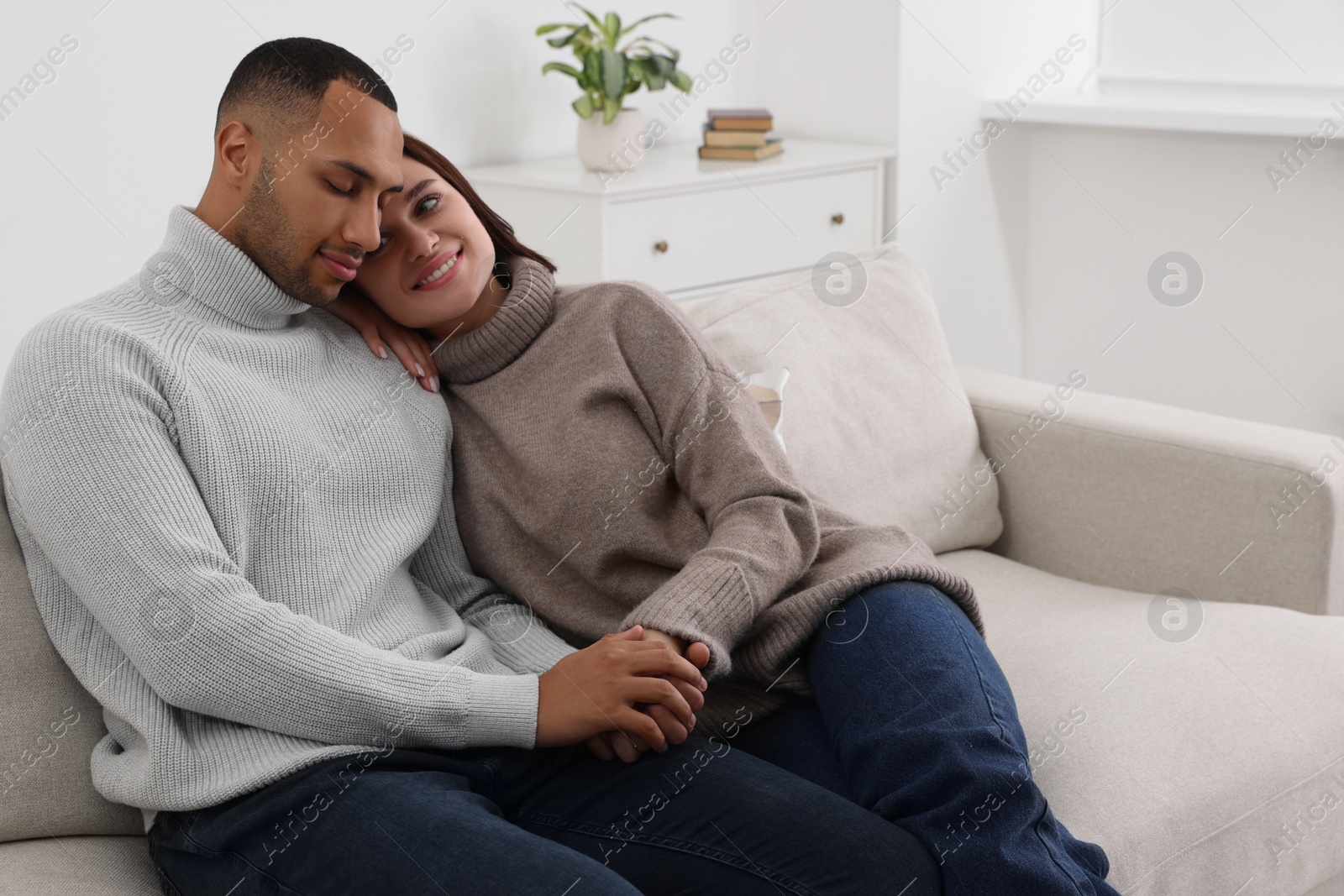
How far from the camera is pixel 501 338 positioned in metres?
1.44

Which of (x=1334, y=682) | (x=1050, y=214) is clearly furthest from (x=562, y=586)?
(x=1050, y=214)

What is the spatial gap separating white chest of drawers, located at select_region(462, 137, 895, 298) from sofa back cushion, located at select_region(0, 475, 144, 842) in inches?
61.4

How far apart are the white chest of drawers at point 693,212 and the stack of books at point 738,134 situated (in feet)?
0.10

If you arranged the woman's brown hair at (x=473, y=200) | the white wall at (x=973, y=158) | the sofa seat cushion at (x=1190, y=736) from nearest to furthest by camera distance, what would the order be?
the sofa seat cushion at (x=1190, y=736), the woman's brown hair at (x=473, y=200), the white wall at (x=973, y=158)

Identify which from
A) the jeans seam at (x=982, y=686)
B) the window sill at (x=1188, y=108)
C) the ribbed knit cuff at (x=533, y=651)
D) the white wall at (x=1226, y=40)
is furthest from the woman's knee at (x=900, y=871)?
the white wall at (x=1226, y=40)

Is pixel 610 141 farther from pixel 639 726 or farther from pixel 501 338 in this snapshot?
pixel 639 726

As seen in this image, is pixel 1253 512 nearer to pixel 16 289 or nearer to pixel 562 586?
pixel 562 586

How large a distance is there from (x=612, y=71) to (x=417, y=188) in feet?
4.72

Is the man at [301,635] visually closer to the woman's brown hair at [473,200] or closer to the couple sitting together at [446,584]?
the couple sitting together at [446,584]

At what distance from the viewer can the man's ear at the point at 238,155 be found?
1.21 meters

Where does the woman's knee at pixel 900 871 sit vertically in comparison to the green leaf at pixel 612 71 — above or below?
below

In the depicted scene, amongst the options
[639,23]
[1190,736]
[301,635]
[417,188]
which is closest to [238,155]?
[417,188]

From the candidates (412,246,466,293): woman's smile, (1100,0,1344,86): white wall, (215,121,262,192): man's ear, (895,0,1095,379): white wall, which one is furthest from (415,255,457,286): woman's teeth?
(1100,0,1344,86): white wall

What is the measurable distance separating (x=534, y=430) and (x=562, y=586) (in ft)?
0.56
